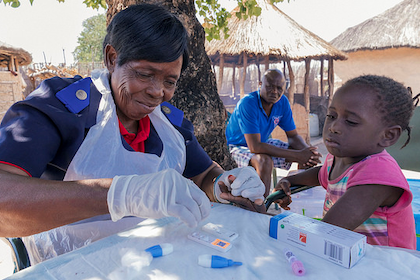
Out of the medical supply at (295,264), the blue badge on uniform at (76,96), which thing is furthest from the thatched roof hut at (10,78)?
the medical supply at (295,264)

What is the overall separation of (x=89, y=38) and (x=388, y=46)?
28707mm

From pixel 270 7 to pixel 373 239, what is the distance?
8.49 meters

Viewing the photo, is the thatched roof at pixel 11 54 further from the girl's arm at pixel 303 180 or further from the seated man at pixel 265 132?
the girl's arm at pixel 303 180

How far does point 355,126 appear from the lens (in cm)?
133

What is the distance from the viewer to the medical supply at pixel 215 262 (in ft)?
2.54

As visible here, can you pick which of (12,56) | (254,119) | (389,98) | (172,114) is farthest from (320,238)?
(12,56)

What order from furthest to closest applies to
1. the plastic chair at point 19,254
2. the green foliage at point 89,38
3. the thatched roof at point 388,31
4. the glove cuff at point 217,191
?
the green foliage at point 89,38 < the thatched roof at point 388,31 < the glove cuff at point 217,191 < the plastic chair at point 19,254

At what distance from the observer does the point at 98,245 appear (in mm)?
899

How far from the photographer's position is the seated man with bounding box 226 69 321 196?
3.15 meters

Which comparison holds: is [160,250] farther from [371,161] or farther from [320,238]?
[371,161]

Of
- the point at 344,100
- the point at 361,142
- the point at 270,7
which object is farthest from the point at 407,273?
the point at 270,7

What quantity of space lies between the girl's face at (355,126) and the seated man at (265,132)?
1.68 metres

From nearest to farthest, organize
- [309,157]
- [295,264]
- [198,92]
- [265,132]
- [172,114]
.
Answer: [295,264] → [172,114] → [198,92] → [309,157] → [265,132]

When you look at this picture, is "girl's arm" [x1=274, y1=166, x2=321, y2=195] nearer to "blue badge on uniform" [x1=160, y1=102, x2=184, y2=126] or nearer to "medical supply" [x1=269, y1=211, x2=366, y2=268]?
"blue badge on uniform" [x1=160, y1=102, x2=184, y2=126]
